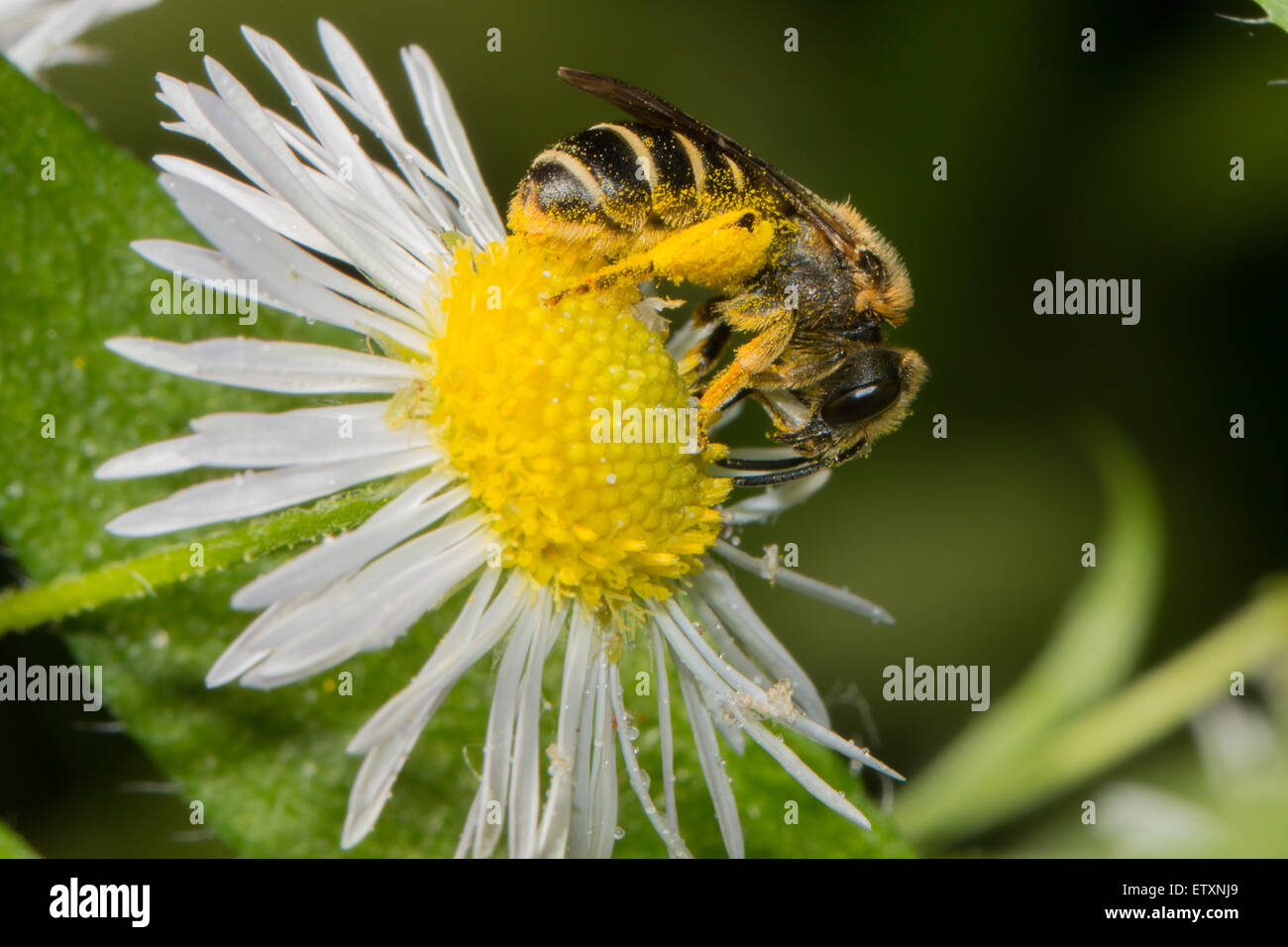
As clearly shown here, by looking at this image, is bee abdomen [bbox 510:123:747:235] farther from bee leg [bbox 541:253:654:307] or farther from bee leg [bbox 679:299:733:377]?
bee leg [bbox 679:299:733:377]

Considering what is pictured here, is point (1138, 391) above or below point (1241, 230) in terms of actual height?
below

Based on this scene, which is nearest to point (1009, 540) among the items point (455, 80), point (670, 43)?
point (670, 43)

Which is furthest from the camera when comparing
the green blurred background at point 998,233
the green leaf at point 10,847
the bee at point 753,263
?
the green blurred background at point 998,233

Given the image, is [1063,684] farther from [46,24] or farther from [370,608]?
[46,24]

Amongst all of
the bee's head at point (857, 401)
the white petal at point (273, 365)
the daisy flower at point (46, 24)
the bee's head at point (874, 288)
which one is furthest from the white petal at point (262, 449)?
the daisy flower at point (46, 24)

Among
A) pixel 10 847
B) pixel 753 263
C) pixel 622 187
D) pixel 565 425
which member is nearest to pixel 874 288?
pixel 753 263

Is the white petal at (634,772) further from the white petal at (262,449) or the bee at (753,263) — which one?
the white petal at (262,449)
